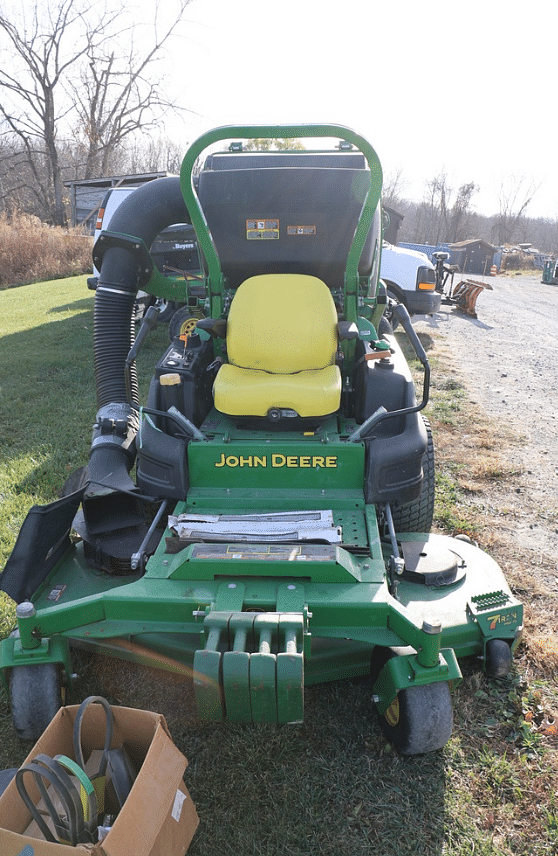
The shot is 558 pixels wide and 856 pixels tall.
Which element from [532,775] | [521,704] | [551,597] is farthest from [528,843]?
[551,597]

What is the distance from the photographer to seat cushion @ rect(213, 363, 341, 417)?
323 cm

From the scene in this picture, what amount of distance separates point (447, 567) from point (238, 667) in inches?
49.7

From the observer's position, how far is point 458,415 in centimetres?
640

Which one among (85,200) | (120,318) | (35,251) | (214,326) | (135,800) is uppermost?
(85,200)

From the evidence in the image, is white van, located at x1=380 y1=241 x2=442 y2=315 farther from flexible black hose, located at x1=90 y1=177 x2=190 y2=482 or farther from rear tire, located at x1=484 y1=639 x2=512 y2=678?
rear tire, located at x1=484 y1=639 x2=512 y2=678

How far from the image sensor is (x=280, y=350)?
135 inches

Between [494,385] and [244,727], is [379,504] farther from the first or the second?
[494,385]

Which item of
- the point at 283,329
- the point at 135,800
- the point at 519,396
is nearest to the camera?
the point at 135,800

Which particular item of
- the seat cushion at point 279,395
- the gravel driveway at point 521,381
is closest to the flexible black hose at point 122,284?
the seat cushion at point 279,395

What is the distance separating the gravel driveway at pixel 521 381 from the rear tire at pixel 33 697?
2.93m

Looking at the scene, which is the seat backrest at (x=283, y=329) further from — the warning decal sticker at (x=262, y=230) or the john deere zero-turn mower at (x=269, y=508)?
the warning decal sticker at (x=262, y=230)

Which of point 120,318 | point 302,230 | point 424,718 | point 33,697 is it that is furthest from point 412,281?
→ point 33,697

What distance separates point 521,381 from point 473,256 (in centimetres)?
2340

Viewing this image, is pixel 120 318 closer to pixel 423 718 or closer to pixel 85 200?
pixel 423 718
